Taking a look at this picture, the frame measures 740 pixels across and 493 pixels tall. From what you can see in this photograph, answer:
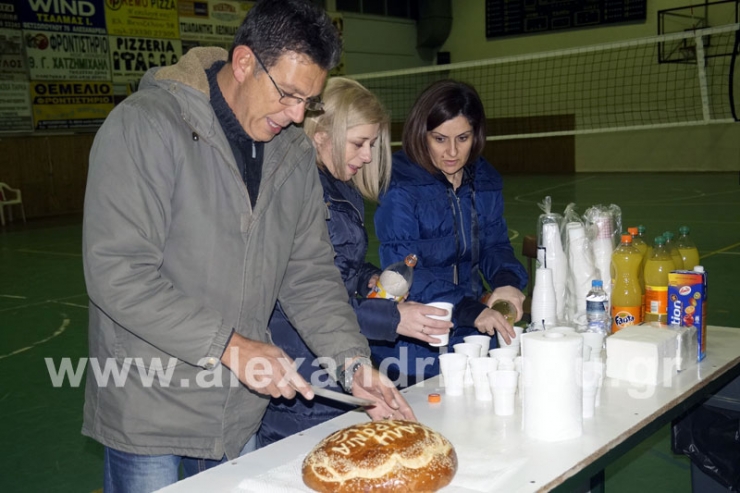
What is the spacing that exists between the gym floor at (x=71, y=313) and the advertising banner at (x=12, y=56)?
110 inches

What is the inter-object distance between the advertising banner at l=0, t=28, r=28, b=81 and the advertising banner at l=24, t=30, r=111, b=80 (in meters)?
0.15

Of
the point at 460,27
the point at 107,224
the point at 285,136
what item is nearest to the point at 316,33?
the point at 285,136

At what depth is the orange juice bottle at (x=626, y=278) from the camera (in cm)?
277

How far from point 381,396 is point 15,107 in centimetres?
1426

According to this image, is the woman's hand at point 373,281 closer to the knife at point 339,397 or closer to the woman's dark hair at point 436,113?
the woman's dark hair at point 436,113

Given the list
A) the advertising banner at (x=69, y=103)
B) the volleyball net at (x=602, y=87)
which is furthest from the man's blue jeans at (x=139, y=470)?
the volleyball net at (x=602, y=87)

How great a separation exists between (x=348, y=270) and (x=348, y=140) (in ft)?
1.55

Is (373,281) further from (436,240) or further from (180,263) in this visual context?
(180,263)

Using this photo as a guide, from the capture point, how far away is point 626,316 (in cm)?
268

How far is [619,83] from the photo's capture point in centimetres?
1920

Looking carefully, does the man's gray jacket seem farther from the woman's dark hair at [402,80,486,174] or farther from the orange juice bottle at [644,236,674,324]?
the orange juice bottle at [644,236,674,324]

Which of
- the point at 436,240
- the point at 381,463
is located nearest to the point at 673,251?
the point at 436,240

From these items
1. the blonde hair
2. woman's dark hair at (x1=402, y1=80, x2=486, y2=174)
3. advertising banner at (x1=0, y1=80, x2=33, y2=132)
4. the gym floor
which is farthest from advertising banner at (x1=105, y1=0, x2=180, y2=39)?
the blonde hair

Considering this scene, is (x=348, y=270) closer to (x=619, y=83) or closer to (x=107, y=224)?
(x=107, y=224)
